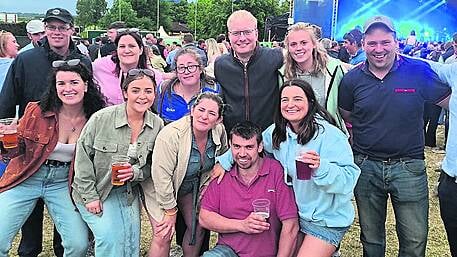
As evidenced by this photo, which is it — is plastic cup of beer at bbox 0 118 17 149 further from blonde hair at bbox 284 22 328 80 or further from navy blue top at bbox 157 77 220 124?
blonde hair at bbox 284 22 328 80

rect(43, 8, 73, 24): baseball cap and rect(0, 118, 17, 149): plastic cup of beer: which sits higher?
rect(43, 8, 73, 24): baseball cap

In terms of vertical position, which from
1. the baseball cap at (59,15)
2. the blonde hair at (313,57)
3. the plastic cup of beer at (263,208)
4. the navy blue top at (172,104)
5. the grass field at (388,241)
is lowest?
the grass field at (388,241)

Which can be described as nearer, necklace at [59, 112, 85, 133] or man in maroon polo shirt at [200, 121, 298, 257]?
man in maroon polo shirt at [200, 121, 298, 257]

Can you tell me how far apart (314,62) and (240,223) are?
1.40m

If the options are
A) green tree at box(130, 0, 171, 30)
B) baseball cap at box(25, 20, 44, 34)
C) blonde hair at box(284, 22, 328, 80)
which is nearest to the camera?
blonde hair at box(284, 22, 328, 80)

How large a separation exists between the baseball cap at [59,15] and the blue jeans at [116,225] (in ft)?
5.22

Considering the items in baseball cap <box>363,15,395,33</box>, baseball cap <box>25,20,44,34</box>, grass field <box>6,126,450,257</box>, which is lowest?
grass field <box>6,126,450,257</box>

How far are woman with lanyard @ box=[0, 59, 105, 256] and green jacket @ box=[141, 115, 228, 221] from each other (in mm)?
554

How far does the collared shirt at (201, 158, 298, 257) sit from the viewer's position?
11.7ft

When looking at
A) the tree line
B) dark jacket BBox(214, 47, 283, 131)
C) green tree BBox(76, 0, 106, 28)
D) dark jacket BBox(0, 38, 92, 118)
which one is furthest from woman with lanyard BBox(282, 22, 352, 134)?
green tree BBox(76, 0, 106, 28)

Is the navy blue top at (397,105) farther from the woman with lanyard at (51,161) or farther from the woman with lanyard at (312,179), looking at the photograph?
the woman with lanyard at (51,161)

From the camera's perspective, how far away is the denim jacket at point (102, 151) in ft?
11.8

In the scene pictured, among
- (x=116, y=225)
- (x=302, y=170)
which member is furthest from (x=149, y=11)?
(x=302, y=170)

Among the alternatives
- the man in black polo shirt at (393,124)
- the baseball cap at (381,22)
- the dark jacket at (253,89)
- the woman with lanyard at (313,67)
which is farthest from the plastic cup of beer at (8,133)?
the baseball cap at (381,22)
